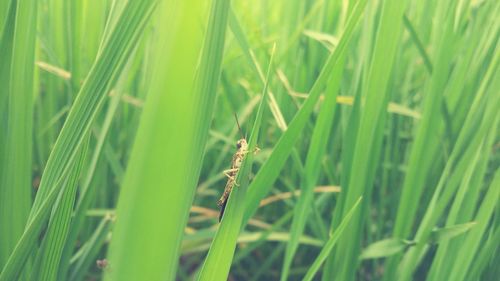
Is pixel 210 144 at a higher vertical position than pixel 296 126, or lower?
lower

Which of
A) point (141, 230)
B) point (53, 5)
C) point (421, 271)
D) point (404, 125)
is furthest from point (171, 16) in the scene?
point (404, 125)

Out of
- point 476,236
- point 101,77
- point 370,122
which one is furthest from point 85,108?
point 476,236

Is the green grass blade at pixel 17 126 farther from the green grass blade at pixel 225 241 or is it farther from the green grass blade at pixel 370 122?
the green grass blade at pixel 370 122

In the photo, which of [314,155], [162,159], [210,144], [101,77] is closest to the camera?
[162,159]

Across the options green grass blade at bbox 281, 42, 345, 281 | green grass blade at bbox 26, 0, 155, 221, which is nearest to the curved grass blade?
green grass blade at bbox 26, 0, 155, 221

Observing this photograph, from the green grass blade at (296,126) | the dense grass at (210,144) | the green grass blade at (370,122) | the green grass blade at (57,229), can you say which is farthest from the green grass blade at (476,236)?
the green grass blade at (57,229)

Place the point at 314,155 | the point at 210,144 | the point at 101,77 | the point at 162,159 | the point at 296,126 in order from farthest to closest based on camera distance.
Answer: the point at 210,144 → the point at 314,155 → the point at 296,126 → the point at 101,77 → the point at 162,159

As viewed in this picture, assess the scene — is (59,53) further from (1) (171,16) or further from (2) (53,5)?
(1) (171,16)

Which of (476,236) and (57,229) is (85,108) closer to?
(57,229)
